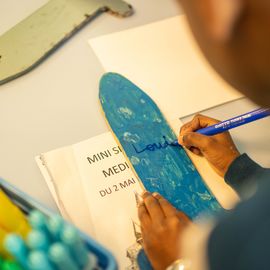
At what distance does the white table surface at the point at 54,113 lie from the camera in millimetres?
658

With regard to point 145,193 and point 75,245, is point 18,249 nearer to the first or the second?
point 75,245

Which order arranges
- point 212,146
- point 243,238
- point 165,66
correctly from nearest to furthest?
point 243,238, point 212,146, point 165,66

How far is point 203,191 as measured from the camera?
642 mm

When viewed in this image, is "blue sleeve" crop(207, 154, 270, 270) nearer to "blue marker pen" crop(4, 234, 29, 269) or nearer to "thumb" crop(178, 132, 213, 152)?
"blue marker pen" crop(4, 234, 29, 269)

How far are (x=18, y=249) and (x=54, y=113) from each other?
365mm

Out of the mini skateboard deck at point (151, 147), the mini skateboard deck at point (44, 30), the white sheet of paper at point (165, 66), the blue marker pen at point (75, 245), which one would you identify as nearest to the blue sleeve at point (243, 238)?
the blue marker pen at point (75, 245)

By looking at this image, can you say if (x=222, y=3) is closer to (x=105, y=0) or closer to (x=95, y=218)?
(x=95, y=218)

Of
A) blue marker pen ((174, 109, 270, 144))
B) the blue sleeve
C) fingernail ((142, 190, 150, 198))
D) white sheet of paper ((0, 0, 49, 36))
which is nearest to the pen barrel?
blue marker pen ((174, 109, 270, 144))

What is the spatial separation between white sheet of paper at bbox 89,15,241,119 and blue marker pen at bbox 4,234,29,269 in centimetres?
40

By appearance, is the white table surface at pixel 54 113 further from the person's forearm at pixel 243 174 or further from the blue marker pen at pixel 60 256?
the blue marker pen at pixel 60 256

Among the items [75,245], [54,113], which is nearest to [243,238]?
[75,245]

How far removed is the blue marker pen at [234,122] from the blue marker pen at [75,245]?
1.08 feet

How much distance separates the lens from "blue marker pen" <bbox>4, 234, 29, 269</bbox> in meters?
0.38

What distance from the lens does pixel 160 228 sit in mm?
573
